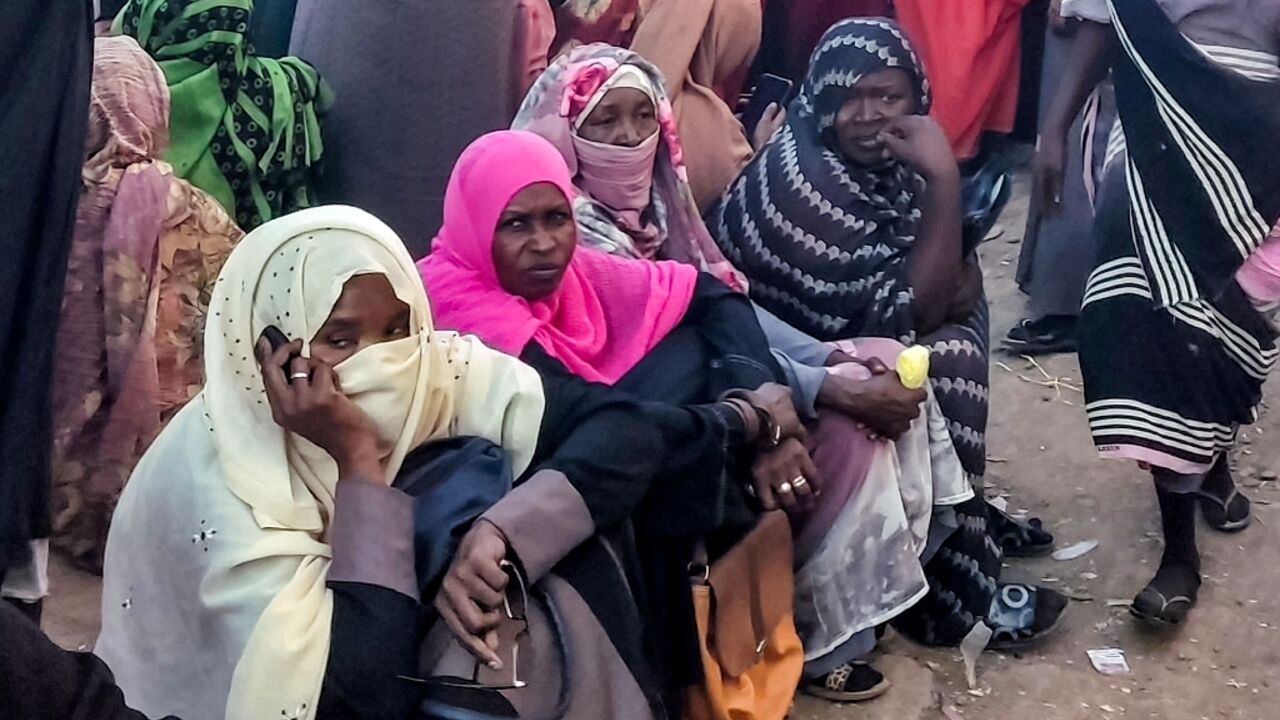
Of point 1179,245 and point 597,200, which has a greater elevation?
point 1179,245

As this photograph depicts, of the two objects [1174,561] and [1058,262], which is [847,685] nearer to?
[1174,561]

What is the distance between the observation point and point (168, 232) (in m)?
2.89

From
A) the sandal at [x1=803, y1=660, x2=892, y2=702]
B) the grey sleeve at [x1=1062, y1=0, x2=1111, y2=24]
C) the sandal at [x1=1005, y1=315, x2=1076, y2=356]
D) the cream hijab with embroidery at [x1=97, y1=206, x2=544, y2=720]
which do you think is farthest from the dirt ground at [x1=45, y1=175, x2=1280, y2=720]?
the grey sleeve at [x1=1062, y1=0, x2=1111, y2=24]

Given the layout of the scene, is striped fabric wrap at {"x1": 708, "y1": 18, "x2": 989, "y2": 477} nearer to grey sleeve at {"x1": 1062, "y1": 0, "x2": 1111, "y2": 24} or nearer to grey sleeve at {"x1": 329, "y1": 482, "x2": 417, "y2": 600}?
grey sleeve at {"x1": 1062, "y1": 0, "x2": 1111, "y2": 24}

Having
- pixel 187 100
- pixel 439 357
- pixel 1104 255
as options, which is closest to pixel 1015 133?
pixel 1104 255

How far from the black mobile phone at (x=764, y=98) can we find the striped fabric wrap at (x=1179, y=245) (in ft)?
3.53

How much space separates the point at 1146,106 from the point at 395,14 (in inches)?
64.7

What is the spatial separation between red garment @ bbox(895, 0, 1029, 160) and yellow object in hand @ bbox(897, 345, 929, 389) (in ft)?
6.73

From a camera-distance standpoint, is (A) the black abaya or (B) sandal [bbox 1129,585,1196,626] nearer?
(A) the black abaya

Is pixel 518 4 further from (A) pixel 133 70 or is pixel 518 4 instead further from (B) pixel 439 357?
(B) pixel 439 357

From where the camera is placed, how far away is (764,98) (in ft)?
13.0

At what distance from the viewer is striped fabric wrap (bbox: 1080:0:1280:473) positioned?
294cm

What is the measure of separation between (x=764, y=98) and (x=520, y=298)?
1.61 metres

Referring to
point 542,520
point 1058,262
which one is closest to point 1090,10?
point 1058,262
